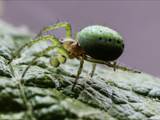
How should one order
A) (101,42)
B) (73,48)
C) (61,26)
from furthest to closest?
(61,26) → (73,48) → (101,42)

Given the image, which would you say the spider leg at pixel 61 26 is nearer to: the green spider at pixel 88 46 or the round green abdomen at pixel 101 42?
the green spider at pixel 88 46

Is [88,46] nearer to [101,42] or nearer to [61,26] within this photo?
[101,42]

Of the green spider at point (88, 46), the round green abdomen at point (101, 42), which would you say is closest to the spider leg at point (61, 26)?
the green spider at point (88, 46)

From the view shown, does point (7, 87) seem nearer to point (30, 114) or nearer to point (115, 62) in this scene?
point (30, 114)

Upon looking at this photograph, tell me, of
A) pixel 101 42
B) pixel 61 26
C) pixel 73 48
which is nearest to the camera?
pixel 101 42

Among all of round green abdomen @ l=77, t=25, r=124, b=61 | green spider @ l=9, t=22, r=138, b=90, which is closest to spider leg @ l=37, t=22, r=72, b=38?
green spider @ l=9, t=22, r=138, b=90

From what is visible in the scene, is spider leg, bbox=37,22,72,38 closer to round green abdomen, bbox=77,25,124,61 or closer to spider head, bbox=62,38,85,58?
spider head, bbox=62,38,85,58

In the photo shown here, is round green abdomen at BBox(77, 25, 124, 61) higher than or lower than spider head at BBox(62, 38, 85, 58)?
higher

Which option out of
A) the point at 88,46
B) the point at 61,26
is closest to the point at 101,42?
the point at 88,46
